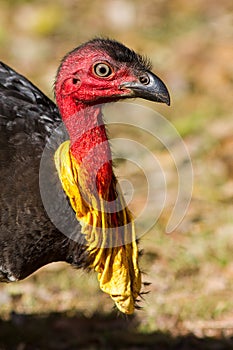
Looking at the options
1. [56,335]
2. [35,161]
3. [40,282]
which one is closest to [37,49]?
[40,282]

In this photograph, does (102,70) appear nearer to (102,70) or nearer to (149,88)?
(102,70)

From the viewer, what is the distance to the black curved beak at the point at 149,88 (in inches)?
173

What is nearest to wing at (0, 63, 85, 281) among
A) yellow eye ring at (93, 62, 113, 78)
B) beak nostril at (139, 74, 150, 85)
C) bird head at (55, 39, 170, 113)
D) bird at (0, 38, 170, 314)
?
bird at (0, 38, 170, 314)

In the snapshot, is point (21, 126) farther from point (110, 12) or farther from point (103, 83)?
point (110, 12)

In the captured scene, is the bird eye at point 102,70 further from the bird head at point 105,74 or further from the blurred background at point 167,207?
the blurred background at point 167,207

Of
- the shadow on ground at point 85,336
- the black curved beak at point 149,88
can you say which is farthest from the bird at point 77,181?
the shadow on ground at point 85,336

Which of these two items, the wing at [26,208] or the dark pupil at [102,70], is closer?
the dark pupil at [102,70]

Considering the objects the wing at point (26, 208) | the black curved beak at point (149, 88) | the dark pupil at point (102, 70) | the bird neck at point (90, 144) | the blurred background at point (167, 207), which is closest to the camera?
the black curved beak at point (149, 88)

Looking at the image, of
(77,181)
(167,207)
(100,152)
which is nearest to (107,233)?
(77,181)

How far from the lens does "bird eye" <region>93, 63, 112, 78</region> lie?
4492 millimetres

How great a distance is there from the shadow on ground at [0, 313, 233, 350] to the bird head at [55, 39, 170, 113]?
1944 mm

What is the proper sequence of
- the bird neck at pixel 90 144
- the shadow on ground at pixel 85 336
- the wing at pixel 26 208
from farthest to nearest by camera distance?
the shadow on ground at pixel 85 336
the wing at pixel 26 208
the bird neck at pixel 90 144

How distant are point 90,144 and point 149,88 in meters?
0.45

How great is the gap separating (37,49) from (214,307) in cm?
500
